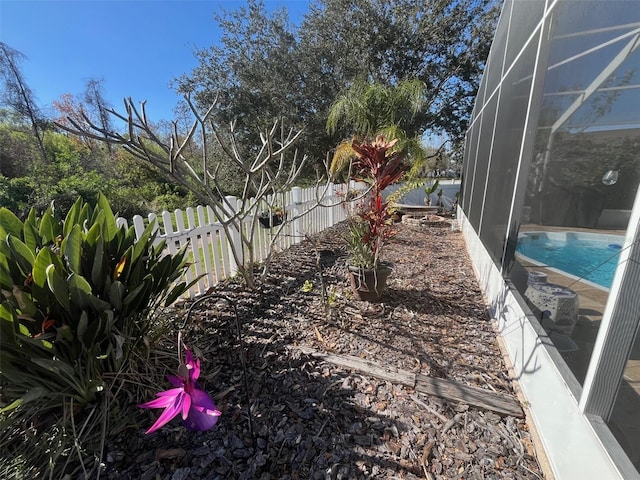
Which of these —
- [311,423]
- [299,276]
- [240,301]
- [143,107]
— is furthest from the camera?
[299,276]

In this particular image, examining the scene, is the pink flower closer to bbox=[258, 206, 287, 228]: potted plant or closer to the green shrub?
the green shrub

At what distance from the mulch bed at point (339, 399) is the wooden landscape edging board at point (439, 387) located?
0.06ft

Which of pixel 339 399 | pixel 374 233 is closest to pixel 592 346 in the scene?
pixel 339 399

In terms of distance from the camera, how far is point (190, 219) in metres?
2.71

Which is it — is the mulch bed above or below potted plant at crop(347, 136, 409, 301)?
below

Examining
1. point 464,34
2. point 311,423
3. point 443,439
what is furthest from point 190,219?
point 464,34

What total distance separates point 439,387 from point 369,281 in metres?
1.15

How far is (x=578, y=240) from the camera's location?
149 centimetres

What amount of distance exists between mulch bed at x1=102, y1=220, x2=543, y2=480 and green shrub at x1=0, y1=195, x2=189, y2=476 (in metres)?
0.38

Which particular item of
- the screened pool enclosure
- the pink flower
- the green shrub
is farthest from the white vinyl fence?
the screened pool enclosure

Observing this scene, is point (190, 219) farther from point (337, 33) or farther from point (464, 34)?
point (464, 34)

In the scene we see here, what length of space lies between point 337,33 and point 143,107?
10747mm

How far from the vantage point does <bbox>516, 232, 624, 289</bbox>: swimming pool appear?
115 centimetres

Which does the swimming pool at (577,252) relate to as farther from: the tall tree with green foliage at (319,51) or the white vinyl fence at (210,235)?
the tall tree with green foliage at (319,51)
